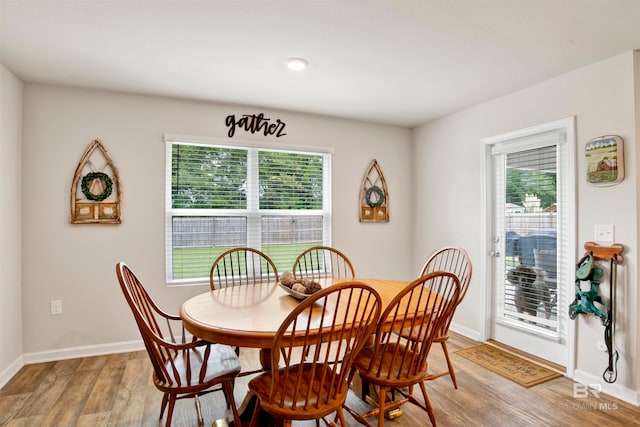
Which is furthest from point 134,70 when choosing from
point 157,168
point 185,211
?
point 185,211

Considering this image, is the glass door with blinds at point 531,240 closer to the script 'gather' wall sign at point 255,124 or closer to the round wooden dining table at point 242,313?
the round wooden dining table at point 242,313

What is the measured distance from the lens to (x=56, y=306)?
3.01m

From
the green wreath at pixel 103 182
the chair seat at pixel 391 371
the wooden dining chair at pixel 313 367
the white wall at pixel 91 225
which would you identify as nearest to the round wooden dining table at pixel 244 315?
the wooden dining chair at pixel 313 367

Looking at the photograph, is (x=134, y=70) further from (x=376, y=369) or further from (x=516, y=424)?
(x=516, y=424)

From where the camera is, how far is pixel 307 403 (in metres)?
1.50

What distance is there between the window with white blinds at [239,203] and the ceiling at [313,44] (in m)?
0.68

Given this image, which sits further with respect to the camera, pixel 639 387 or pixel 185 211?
pixel 185 211

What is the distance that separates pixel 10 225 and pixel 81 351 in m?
1.23

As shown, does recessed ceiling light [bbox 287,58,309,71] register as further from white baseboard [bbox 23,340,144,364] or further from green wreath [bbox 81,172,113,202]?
white baseboard [bbox 23,340,144,364]

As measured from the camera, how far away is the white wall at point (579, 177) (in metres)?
2.37

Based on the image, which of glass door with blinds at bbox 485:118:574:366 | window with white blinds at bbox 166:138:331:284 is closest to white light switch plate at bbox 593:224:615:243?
glass door with blinds at bbox 485:118:574:366

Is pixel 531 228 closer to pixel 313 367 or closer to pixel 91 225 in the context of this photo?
pixel 313 367

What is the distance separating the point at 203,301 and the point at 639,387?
297 cm

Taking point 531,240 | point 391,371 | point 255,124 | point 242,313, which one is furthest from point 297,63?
point 531,240
